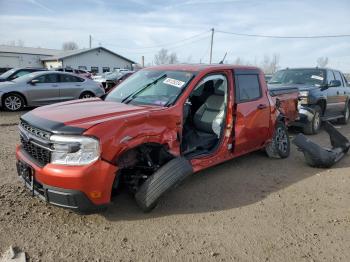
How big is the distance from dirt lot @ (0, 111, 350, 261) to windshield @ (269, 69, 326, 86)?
204 inches

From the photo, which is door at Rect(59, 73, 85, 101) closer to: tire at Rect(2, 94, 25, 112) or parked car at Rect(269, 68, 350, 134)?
tire at Rect(2, 94, 25, 112)

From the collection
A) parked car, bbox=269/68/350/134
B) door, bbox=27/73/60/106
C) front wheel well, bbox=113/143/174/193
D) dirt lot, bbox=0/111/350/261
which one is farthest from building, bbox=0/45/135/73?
front wheel well, bbox=113/143/174/193

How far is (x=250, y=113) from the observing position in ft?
17.7

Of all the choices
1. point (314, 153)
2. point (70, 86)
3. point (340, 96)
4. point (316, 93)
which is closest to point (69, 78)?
point (70, 86)

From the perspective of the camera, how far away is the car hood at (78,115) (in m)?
3.38

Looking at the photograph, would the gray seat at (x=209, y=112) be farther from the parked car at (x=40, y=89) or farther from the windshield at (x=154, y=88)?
the parked car at (x=40, y=89)

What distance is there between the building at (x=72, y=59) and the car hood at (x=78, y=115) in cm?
4248

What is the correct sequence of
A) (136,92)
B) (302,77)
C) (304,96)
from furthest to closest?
1. (302,77)
2. (304,96)
3. (136,92)

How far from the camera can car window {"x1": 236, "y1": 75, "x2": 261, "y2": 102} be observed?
5301 millimetres

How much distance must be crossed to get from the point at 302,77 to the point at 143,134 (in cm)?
760

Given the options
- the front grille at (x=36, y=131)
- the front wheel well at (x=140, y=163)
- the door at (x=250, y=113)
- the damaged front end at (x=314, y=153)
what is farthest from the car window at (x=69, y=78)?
the front wheel well at (x=140, y=163)

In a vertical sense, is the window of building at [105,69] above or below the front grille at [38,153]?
below

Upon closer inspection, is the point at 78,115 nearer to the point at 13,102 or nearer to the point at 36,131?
the point at 36,131

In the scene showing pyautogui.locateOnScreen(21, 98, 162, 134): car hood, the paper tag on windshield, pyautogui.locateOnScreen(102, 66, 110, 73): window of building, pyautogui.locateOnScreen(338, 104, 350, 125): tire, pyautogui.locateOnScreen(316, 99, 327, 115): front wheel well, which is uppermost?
the paper tag on windshield
